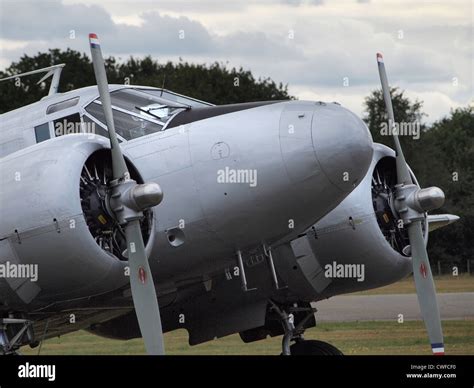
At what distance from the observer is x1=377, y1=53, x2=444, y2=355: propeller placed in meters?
15.2

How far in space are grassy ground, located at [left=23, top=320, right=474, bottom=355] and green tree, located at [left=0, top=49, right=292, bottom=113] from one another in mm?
25749

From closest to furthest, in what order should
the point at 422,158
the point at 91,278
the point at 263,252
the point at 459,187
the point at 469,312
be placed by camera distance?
1. the point at 91,278
2. the point at 263,252
3. the point at 469,312
4. the point at 459,187
5. the point at 422,158

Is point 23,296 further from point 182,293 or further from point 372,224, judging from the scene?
point 372,224

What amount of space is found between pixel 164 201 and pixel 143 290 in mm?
1058

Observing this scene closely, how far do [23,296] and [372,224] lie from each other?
4651 millimetres

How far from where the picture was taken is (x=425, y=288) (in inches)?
624

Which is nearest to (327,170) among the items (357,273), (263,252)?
(263,252)

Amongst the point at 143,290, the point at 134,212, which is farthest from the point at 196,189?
the point at 143,290

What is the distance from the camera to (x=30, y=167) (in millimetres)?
13414

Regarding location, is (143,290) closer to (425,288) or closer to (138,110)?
(138,110)

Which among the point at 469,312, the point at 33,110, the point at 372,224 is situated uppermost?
the point at 33,110

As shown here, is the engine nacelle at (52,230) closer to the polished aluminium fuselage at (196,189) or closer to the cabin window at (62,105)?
the polished aluminium fuselage at (196,189)

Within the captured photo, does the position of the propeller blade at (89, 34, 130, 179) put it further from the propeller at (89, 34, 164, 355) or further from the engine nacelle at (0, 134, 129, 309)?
the engine nacelle at (0, 134, 129, 309)

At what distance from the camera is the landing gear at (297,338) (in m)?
16.3
